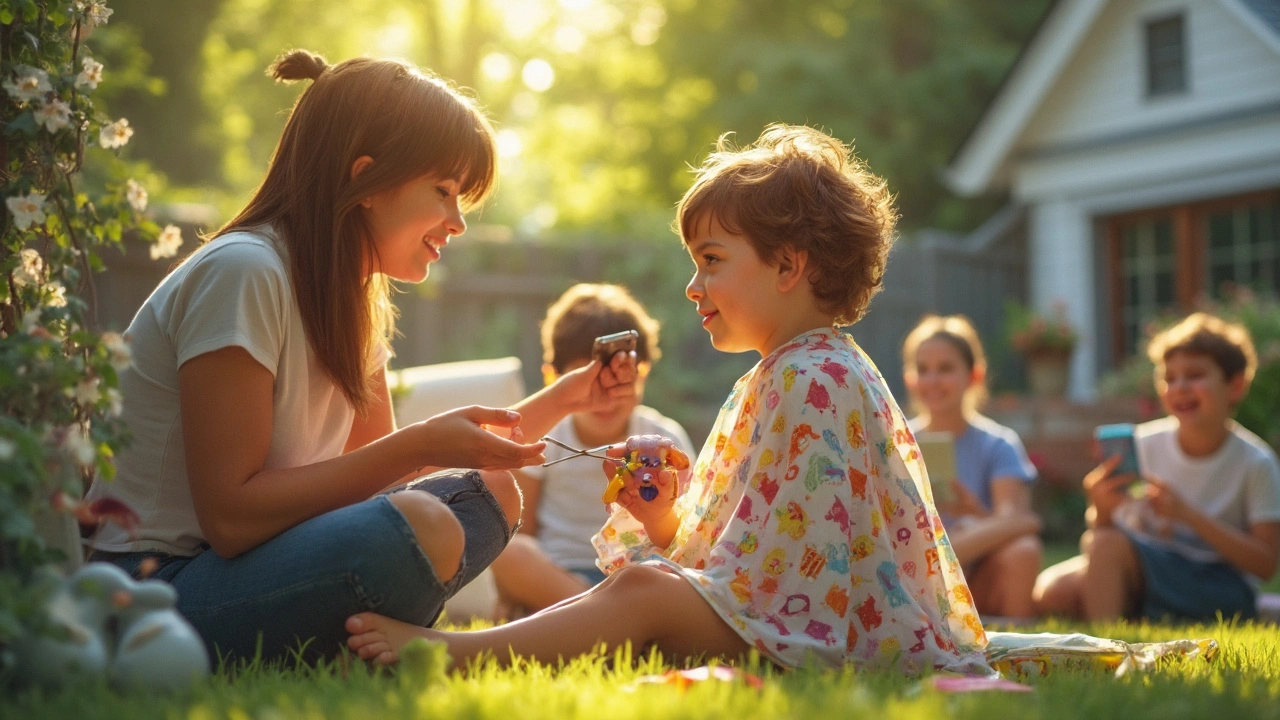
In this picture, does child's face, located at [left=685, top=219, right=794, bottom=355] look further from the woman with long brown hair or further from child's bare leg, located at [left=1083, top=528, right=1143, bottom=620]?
child's bare leg, located at [left=1083, top=528, right=1143, bottom=620]

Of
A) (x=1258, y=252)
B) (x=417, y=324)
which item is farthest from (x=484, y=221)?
(x=1258, y=252)

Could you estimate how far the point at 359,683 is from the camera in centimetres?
200

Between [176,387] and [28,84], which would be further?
[176,387]

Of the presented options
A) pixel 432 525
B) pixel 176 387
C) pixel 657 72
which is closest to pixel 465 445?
pixel 432 525

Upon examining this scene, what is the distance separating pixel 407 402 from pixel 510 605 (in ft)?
2.57

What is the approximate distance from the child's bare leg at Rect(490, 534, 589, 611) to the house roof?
8.69 m

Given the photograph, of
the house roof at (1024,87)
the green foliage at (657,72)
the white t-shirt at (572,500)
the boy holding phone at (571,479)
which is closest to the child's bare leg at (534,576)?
the boy holding phone at (571,479)

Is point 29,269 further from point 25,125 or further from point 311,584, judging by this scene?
point 311,584

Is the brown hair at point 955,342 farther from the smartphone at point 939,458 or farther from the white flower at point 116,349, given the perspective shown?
the white flower at point 116,349

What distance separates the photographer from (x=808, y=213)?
273 cm

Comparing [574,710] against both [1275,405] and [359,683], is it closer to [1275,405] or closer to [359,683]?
[359,683]

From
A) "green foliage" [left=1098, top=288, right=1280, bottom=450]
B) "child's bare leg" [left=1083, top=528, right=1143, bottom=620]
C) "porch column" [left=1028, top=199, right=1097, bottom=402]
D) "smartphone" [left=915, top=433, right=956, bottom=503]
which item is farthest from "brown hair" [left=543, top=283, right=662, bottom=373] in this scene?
"porch column" [left=1028, top=199, right=1097, bottom=402]

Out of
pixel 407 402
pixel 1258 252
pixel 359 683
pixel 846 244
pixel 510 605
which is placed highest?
pixel 1258 252

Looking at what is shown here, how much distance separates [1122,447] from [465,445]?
2759 mm
